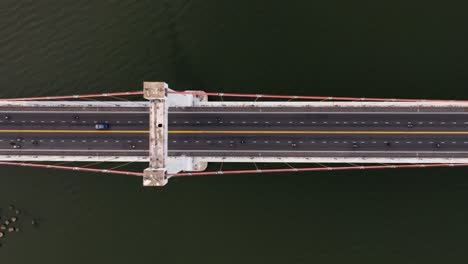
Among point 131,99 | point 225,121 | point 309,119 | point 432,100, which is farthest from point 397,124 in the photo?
point 131,99

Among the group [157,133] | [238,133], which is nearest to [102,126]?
[157,133]

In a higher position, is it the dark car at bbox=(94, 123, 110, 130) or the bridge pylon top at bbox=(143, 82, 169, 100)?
the bridge pylon top at bbox=(143, 82, 169, 100)

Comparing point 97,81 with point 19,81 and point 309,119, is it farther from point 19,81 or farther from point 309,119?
point 309,119

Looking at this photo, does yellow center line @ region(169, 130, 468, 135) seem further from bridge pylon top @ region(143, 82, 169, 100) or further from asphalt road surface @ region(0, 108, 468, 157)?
bridge pylon top @ region(143, 82, 169, 100)

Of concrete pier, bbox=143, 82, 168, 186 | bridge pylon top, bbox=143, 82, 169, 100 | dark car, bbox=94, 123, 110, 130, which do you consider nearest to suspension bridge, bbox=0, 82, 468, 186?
dark car, bbox=94, 123, 110, 130

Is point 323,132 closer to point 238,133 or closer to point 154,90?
point 238,133

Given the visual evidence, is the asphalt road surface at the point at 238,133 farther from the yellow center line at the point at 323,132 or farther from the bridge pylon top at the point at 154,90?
the bridge pylon top at the point at 154,90
